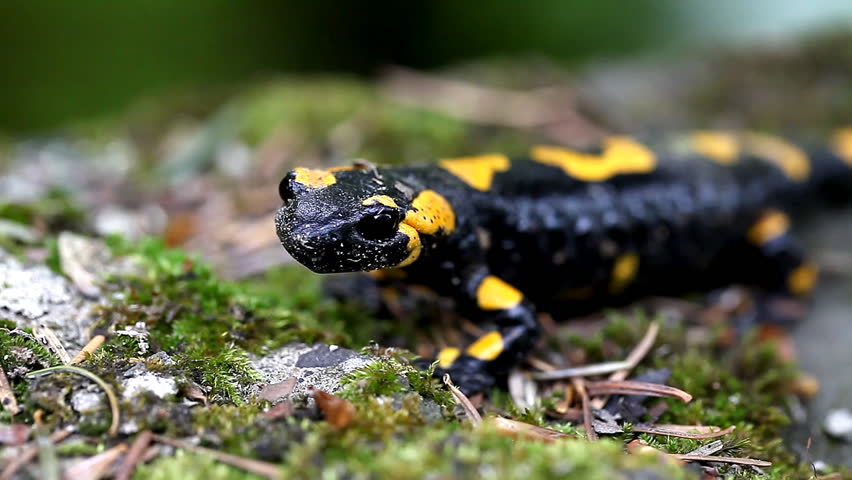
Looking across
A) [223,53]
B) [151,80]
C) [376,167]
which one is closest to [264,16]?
[223,53]

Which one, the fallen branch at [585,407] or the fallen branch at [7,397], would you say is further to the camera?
the fallen branch at [585,407]

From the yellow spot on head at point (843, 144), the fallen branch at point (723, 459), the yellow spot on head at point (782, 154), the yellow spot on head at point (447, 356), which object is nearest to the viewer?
the fallen branch at point (723, 459)

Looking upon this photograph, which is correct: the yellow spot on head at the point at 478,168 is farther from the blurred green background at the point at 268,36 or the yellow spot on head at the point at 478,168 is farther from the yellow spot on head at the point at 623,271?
the blurred green background at the point at 268,36

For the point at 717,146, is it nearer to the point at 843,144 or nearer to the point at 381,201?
the point at 843,144

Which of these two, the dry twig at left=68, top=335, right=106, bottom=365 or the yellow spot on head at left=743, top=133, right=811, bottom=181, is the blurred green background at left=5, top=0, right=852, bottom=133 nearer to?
the yellow spot on head at left=743, top=133, right=811, bottom=181

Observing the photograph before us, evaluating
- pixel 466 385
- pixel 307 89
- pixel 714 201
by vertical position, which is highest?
pixel 307 89

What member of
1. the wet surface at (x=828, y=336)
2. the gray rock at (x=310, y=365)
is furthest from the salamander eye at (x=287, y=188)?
the wet surface at (x=828, y=336)

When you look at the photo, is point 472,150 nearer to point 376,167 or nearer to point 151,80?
point 376,167

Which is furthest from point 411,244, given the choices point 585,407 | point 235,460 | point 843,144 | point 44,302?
point 843,144
